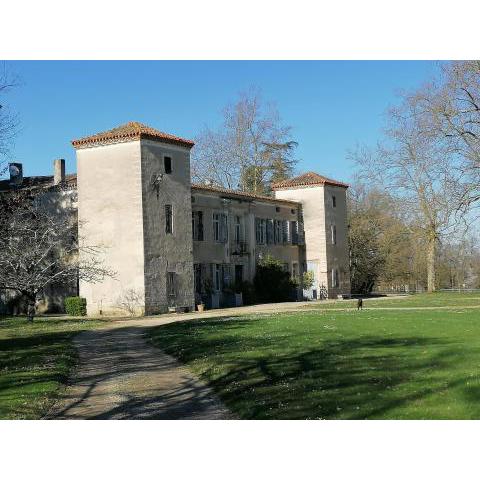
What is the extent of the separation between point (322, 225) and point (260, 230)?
6028 mm

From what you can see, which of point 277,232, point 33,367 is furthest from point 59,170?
point 33,367

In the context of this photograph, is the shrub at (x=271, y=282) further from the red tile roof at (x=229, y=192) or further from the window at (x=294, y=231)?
the red tile roof at (x=229, y=192)

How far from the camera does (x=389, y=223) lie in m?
54.8

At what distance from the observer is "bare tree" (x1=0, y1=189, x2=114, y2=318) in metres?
21.8

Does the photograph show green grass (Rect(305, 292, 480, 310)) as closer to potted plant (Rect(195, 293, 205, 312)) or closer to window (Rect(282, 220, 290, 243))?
potted plant (Rect(195, 293, 205, 312))

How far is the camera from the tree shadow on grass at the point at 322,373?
883 cm

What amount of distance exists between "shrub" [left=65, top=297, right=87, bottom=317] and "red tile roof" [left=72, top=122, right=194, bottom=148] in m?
7.38

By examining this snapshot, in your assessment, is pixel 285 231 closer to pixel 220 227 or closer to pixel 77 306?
pixel 220 227

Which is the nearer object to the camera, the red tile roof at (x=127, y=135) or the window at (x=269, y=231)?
the red tile roof at (x=127, y=135)

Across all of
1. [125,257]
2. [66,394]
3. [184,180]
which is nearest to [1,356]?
[66,394]

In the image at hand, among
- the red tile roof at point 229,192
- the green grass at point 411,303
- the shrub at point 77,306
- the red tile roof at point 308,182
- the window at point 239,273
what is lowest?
the green grass at point 411,303

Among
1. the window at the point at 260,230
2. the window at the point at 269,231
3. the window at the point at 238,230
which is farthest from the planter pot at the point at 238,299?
the window at the point at 269,231

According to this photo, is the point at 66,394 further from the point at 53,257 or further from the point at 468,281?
the point at 468,281

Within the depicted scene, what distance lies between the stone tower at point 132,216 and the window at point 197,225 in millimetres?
2028
